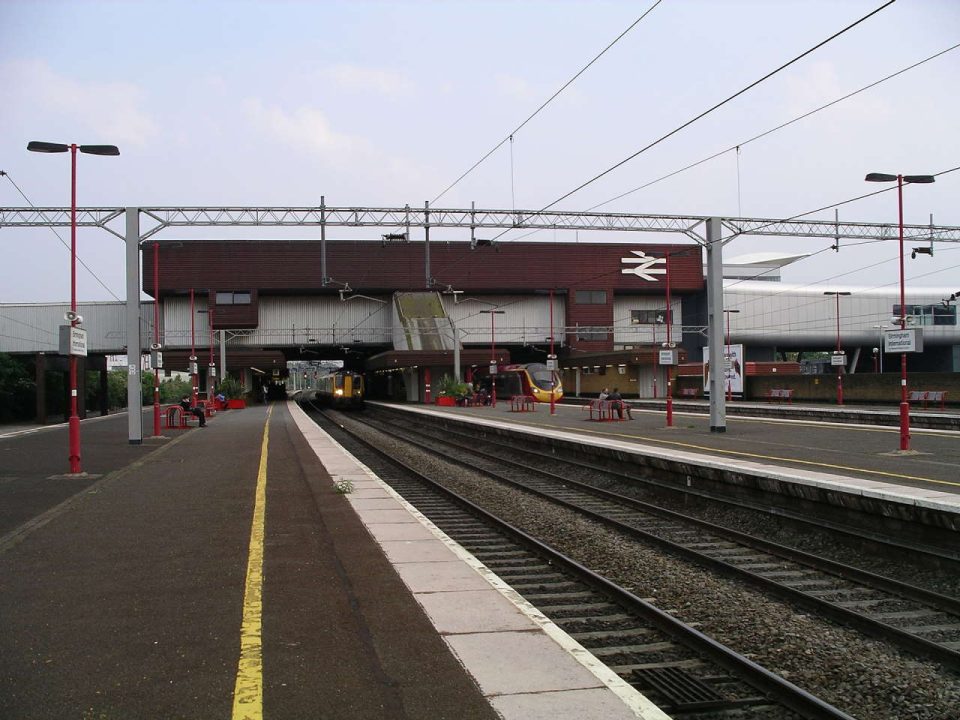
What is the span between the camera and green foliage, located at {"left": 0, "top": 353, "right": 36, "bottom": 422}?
132ft

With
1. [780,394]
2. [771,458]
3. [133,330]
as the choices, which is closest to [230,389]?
[133,330]

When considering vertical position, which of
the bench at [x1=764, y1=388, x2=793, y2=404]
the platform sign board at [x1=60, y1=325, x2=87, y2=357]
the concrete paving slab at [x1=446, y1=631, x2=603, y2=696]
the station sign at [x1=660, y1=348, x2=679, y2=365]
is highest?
the platform sign board at [x1=60, y1=325, x2=87, y2=357]

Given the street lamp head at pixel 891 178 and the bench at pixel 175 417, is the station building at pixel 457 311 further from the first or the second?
the street lamp head at pixel 891 178

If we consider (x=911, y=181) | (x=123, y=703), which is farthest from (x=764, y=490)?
(x=123, y=703)

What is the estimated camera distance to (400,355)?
204 ft

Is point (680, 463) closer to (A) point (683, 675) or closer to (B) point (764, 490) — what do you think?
(B) point (764, 490)

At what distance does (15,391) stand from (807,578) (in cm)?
4123

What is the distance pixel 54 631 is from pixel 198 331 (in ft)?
214

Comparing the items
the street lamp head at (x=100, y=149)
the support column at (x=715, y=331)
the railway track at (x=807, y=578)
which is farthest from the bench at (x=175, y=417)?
the railway track at (x=807, y=578)

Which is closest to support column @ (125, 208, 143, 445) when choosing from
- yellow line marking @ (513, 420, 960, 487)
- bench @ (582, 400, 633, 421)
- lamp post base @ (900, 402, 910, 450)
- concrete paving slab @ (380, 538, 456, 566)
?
yellow line marking @ (513, 420, 960, 487)

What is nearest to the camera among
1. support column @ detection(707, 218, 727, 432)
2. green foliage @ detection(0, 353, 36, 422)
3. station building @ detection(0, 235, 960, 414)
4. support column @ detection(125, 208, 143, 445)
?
support column @ detection(125, 208, 143, 445)

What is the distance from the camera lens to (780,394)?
4938cm

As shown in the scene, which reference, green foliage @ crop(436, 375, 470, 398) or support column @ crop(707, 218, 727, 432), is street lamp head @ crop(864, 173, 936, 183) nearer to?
support column @ crop(707, 218, 727, 432)

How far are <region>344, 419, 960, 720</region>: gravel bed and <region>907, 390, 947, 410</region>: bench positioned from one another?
98.2ft
